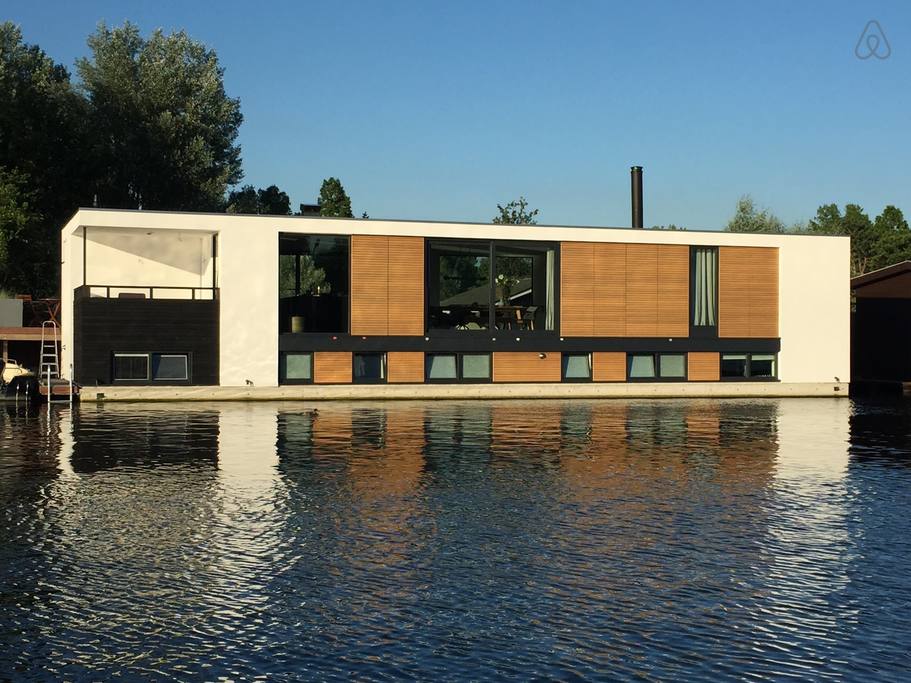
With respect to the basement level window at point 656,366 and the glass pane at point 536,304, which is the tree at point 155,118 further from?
the basement level window at point 656,366

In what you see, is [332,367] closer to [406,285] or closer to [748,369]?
[406,285]

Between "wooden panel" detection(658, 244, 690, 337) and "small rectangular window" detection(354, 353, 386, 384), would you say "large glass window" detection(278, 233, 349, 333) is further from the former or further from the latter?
"wooden panel" detection(658, 244, 690, 337)

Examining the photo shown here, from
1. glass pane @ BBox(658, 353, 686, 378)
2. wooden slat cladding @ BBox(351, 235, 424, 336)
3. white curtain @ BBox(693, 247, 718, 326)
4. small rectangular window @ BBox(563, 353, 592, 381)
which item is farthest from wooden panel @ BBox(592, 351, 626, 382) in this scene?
wooden slat cladding @ BBox(351, 235, 424, 336)

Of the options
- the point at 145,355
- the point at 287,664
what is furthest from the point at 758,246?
the point at 287,664

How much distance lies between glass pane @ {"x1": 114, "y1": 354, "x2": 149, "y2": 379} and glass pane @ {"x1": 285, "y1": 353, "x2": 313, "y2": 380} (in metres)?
5.72

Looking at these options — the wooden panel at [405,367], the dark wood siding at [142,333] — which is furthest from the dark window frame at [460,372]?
the dark wood siding at [142,333]

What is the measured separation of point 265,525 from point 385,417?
2061 cm

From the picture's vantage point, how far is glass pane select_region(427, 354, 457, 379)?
155 ft

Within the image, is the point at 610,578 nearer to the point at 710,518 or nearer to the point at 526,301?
the point at 710,518

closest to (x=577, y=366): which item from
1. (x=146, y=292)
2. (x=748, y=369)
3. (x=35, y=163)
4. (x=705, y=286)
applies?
(x=705, y=286)

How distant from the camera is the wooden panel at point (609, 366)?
49062 mm

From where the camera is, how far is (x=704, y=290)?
167ft

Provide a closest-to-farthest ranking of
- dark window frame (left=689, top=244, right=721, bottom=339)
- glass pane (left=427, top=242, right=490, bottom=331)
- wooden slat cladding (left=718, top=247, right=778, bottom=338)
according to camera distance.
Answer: glass pane (left=427, top=242, right=490, bottom=331) → dark window frame (left=689, top=244, right=721, bottom=339) → wooden slat cladding (left=718, top=247, right=778, bottom=338)

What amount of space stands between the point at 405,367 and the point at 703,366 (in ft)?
46.3
